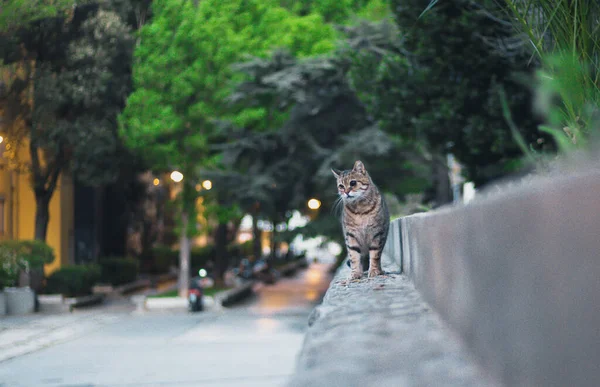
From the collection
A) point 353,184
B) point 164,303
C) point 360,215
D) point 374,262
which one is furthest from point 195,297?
point 353,184

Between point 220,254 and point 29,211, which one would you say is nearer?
point 29,211

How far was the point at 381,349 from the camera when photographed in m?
4.27

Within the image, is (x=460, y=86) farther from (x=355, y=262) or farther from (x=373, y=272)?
(x=355, y=262)

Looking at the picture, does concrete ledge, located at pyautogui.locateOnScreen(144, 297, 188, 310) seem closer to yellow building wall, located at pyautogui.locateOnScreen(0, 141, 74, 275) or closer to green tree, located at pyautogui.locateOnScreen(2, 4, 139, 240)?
green tree, located at pyautogui.locateOnScreen(2, 4, 139, 240)

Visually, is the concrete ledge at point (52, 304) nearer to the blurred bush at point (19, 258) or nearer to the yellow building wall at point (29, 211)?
the blurred bush at point (19, 258)

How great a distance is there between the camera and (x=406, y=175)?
102 feet

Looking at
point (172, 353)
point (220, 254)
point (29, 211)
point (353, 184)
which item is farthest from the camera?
point (220, 254)

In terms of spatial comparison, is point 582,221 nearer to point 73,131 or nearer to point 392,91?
point 392,91

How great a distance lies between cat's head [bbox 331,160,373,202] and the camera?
7805 mm

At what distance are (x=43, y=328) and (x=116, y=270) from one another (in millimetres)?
16274

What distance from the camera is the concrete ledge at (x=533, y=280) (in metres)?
2.49

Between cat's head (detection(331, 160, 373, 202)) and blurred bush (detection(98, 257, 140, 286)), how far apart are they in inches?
1305

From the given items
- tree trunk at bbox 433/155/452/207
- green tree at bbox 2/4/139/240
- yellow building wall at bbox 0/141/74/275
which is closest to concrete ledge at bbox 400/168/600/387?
tree trunk at bbox 433/155/452/207

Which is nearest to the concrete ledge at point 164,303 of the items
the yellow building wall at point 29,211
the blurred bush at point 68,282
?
the blurred bush at point 68,282
